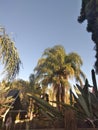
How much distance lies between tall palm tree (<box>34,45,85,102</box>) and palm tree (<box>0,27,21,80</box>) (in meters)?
18.2

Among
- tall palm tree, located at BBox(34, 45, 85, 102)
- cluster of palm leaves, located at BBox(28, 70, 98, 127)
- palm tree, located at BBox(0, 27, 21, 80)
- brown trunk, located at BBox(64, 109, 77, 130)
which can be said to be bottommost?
brown trunk, located at BBox(64, 109, 77, 130)

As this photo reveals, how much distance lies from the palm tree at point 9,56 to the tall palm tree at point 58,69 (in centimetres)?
1824

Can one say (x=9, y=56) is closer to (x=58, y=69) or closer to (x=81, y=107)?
(x=81, y=107)

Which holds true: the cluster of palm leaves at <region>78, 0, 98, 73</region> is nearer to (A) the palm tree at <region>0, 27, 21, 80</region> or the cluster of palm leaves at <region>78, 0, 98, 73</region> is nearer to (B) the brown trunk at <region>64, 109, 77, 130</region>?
(A) the palm tree at <region>0, 27, 21, 80</region>

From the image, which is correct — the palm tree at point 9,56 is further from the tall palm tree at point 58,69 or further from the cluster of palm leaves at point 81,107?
the tall palm tree at point 58,69

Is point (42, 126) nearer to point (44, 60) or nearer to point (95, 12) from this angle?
point (95, 12)

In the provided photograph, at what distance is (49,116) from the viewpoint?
6160 mm

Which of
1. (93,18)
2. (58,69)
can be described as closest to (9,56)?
(93,18)

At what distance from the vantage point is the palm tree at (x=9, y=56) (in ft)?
28.3

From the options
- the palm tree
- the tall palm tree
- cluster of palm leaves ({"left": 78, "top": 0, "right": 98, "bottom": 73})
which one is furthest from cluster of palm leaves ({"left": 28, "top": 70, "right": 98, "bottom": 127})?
the tall palm tree

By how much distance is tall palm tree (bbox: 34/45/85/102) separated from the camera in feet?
89.3

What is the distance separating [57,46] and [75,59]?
2.56 metres

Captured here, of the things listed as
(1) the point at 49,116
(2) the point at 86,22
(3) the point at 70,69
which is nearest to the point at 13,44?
(1) the point at 49,116

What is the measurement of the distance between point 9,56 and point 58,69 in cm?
1934
